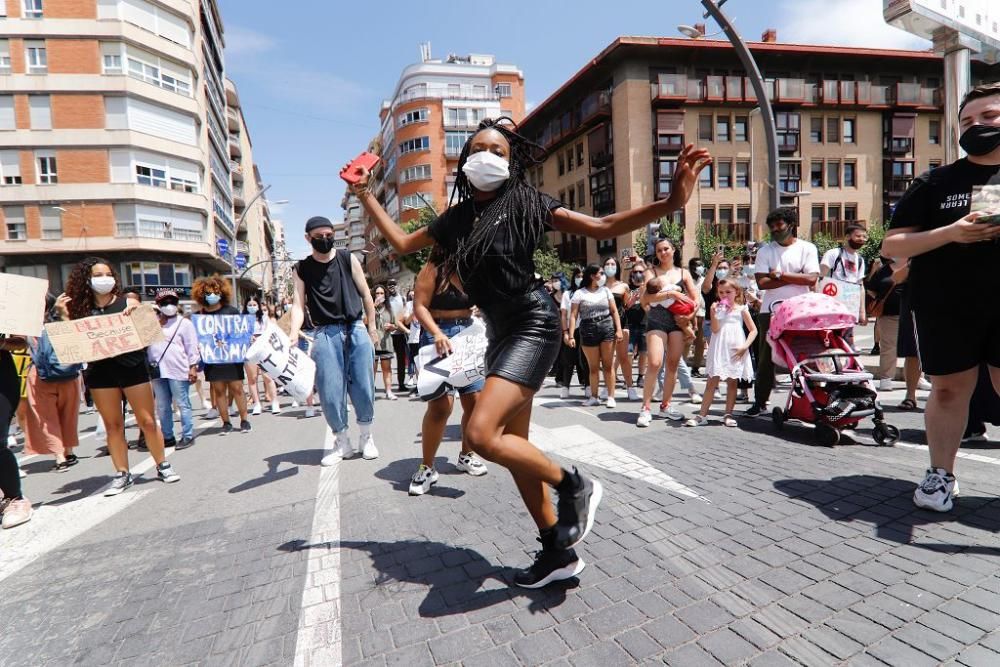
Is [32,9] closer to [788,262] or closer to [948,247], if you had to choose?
[788,262]

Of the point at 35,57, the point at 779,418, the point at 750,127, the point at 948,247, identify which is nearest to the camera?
the point at 948,247

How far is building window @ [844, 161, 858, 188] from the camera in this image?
125 ft

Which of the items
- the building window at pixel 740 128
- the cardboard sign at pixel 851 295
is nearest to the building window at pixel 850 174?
the building window at pixel 740 128

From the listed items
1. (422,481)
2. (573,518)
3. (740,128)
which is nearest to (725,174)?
(740,128)

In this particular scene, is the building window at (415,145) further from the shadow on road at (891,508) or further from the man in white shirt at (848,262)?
the shadow on road at (891,508)

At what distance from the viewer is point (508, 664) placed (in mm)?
2000

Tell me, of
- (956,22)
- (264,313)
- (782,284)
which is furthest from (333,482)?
(956,22)

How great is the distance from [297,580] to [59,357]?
2.94 meters

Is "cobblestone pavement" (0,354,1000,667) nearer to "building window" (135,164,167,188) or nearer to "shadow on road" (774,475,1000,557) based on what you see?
"shadow on road" (774,475,1000,557)

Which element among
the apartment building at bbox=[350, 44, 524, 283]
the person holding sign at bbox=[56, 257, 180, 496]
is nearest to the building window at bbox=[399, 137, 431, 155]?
the apartment building at bbox=[350, 44, 524, 283]

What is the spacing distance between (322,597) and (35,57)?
1743 inches

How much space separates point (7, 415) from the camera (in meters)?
3.90

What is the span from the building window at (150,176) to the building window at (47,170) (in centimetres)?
457

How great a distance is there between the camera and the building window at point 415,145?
188ft
